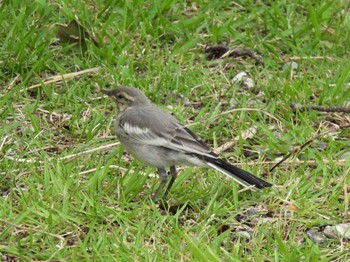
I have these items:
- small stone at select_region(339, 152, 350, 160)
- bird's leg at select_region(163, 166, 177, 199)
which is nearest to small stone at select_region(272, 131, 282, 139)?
small stone at select_region(339, 152, 350, 160)

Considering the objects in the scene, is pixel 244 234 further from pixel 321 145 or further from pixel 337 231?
pixel 321 145

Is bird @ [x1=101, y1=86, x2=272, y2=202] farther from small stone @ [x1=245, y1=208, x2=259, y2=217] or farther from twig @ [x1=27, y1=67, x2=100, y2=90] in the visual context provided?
twig @ [x1=27, y1=67, x2=100, y2=90]

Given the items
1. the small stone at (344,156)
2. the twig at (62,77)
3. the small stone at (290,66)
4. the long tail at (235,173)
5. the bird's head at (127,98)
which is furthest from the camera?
the small stone at (290,66)

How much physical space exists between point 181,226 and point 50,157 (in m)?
1.39

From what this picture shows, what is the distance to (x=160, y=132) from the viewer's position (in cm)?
676

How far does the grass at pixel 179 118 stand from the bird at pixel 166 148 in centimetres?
18

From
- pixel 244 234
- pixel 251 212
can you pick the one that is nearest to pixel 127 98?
pixel 251 212

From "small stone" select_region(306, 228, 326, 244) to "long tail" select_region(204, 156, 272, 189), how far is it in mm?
469

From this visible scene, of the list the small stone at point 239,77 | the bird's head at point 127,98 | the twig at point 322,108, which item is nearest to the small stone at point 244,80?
the small stone at point 239,77

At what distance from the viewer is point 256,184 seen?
21.4 feet

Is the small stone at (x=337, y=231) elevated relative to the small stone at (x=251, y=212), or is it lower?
elevated

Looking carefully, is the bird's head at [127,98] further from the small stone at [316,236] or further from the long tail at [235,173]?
the small stone at [316,236]

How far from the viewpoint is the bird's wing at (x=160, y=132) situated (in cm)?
664

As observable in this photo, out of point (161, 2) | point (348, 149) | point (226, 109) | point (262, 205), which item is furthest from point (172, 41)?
point (262, 205)
